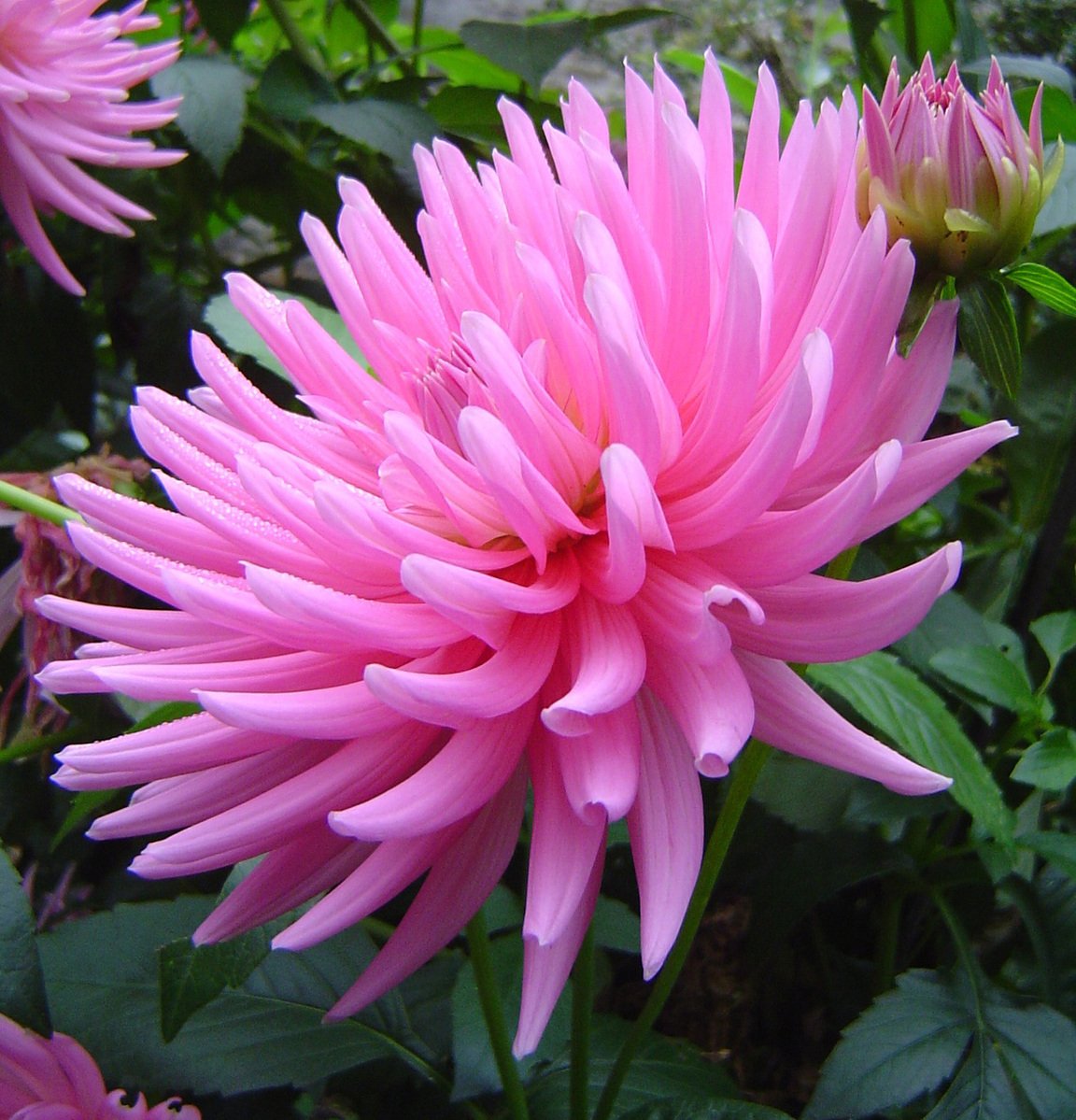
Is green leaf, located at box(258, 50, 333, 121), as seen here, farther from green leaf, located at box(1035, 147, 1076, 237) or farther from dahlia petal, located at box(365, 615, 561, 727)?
dahlia petal, located at box(365, 615, 561, 727)

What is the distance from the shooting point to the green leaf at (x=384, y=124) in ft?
2.87

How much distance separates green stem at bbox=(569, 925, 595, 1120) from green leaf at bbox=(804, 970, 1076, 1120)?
0.40 ft

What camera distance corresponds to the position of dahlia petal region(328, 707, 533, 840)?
31 cm

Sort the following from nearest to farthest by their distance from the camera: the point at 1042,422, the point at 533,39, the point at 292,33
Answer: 1. the point at 1042,422
2. the point at 533,39
3. the point at 292,33

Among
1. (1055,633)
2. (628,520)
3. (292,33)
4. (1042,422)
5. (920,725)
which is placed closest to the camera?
(628,520)

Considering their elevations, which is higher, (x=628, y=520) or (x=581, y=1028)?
(x=628, y=520)

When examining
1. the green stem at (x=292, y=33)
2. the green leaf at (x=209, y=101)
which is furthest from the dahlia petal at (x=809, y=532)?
the green stem at (x=292, y=33)

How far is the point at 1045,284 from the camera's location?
416mm

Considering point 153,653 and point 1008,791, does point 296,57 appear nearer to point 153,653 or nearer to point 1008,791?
point 153,653

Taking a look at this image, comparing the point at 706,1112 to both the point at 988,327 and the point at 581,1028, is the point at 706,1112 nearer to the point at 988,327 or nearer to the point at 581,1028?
the point at 581,1028

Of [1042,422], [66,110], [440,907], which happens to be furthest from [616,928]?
[66,110]

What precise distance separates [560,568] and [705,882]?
18cm

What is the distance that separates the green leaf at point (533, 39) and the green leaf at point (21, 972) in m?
0.76

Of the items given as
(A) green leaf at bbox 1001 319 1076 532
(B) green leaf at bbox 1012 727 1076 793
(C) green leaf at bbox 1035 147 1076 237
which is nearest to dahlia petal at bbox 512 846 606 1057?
(B) green leaf at bbox 1012 727 1076 793
